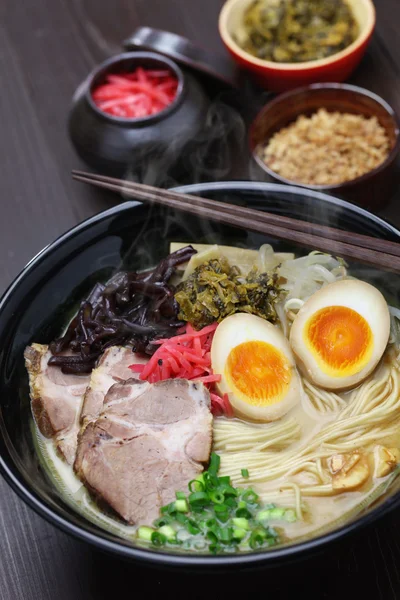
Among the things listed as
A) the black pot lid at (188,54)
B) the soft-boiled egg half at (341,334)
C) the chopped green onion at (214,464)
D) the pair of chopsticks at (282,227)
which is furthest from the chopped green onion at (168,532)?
the black pot lid at (188,54)

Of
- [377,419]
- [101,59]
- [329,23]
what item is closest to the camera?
[377,419]

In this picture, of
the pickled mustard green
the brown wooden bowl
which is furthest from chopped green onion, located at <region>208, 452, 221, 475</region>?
the pickled mustard green

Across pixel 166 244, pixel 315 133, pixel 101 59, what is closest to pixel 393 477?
pixel 166 244

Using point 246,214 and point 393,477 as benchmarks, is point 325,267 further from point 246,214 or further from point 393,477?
point 393,477

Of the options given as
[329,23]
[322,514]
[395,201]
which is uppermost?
[329,23]

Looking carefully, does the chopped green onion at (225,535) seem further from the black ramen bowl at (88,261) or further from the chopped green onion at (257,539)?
the black ramen bowl at (88,261)

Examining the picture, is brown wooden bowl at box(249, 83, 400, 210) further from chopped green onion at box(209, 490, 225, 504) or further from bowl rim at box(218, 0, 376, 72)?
chopped green onion at box(209, 490, 225, 504)

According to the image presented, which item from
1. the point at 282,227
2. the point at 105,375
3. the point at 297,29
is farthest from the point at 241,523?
the point at 297,29
